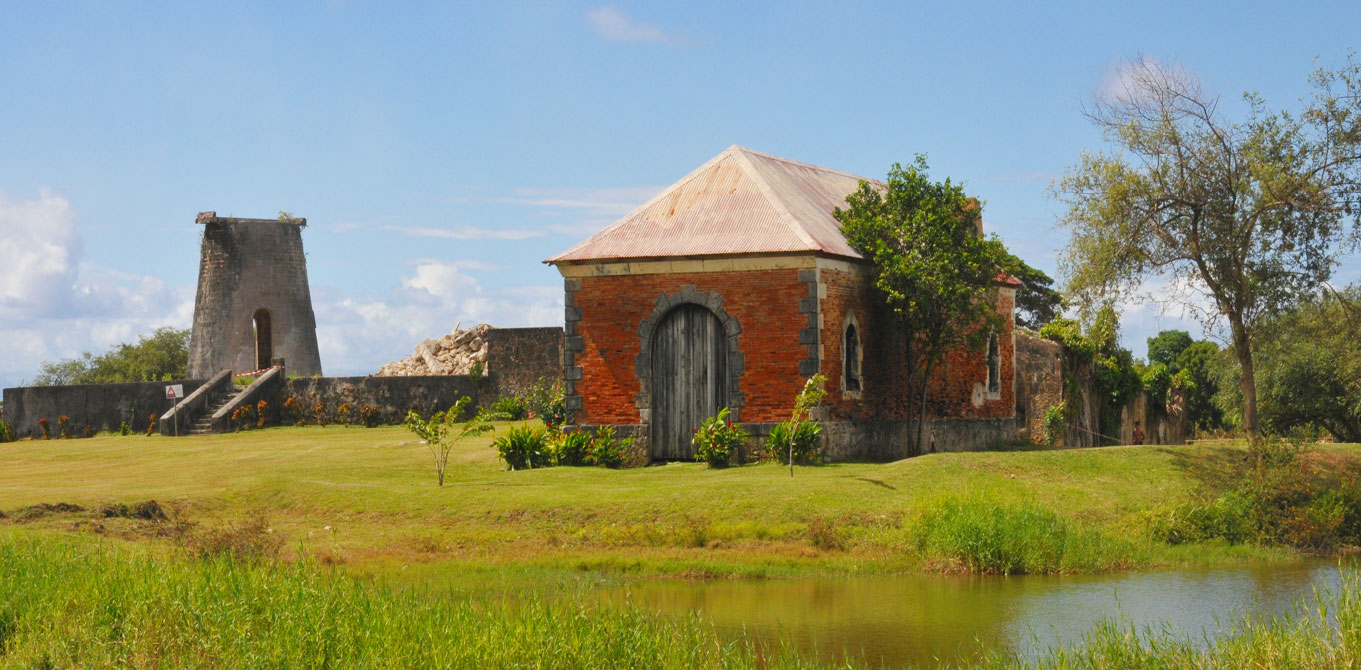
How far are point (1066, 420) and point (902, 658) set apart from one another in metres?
22.3

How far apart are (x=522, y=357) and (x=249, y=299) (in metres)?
12.6

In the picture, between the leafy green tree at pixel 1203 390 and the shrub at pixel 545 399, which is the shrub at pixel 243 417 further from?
the leafy green tree at pixel 1203 390

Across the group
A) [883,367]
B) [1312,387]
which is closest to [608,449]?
[883,367]

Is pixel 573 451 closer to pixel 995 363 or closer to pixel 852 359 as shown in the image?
pixel 852 359

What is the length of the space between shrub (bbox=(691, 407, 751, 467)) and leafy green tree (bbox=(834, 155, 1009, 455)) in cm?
413

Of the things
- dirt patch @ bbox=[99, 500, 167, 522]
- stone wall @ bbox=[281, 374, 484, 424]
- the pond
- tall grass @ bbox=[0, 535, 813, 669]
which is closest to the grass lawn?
dirt patch @ bbox=[99, 500, 167, 522]

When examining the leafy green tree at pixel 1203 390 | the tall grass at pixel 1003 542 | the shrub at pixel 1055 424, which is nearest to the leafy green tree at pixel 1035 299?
the leafy green tree at pixel 1203 390

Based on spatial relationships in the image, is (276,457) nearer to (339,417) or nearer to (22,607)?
(339,417)

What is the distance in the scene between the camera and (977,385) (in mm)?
27984

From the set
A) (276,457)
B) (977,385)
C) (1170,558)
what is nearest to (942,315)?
(977,385)

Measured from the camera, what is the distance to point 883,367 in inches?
993

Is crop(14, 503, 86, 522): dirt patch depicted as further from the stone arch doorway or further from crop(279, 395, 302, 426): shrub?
the stone arch doorway

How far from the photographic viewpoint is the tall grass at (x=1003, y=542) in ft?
49.8

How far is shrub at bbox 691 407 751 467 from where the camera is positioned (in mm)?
21953
